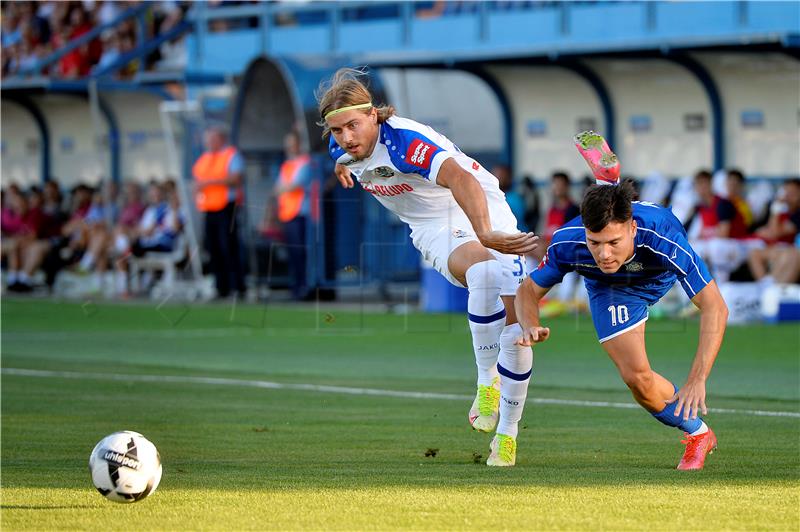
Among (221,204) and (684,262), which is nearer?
(684,262)

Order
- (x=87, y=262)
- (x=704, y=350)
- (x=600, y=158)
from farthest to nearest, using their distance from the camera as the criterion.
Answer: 1. (x=87, y=262)
2. (x=600, y=158)
3. (x=704, y=350)

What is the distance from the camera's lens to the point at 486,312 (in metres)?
8.51

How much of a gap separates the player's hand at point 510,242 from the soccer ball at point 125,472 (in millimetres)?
2233

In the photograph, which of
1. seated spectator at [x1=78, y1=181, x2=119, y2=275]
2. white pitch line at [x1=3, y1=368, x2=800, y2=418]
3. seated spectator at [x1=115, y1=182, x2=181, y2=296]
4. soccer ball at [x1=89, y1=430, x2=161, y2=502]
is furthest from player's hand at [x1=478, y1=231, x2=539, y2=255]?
seated spectator at [x1=78, y1=181, x2=119, y2=275]

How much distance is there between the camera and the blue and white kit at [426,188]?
325 inches

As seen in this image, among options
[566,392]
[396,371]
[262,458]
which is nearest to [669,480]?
[262,458]

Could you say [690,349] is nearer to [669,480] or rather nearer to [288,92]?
[669,480]

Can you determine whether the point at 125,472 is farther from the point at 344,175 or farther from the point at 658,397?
the point at 344,175

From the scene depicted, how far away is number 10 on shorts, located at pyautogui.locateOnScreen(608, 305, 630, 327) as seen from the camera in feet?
25.4

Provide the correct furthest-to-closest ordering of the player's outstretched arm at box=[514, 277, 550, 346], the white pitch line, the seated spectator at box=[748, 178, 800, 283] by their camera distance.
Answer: the seated spectator at box=[748, 178, 800, 283]
the white pitch line
the player's outstretched arm at box=[514, 277, 550, 346]

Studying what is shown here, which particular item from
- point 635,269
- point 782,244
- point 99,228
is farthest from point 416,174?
point 99,228

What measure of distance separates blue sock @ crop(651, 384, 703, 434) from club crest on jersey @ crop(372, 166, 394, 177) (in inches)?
87.2

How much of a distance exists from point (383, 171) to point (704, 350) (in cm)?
256

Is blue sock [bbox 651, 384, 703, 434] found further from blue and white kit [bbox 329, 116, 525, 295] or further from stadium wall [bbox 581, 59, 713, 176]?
stadium wall [bbox 581, 59, 713, 176]
